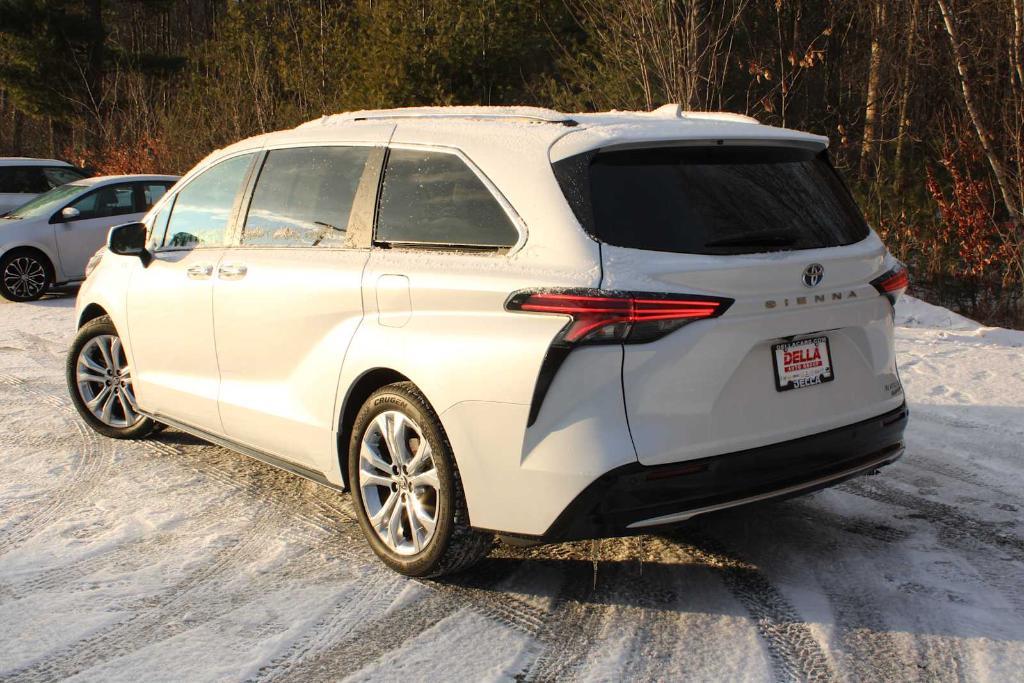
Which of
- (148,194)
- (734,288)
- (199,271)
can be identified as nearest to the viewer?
(734,288)

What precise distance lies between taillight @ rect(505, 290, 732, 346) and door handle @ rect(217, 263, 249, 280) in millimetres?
2101

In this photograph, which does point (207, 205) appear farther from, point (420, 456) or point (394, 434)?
point (420, 456)

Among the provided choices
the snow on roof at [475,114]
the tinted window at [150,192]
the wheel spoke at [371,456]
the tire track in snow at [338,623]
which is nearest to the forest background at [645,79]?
the tinted window at [150,192]

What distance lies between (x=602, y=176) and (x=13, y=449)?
446 centimetres

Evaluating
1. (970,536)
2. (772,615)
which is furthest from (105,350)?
(970,536)

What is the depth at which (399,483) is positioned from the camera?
4301 mm

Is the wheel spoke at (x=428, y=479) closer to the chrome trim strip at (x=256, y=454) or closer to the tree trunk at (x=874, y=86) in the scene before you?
the chrome trim strip at (x=256, y=454)

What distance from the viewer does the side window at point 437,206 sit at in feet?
13.1

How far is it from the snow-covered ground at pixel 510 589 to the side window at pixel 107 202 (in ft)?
30.8

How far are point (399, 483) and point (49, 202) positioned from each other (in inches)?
484

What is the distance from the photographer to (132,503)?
5348 millimetres

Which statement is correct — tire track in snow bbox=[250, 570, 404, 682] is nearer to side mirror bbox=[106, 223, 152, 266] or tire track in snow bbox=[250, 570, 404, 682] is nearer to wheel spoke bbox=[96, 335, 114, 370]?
side mirror bbox=[106, 223, 152, 266]

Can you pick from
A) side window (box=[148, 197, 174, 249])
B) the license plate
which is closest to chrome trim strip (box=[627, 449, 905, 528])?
the license plate

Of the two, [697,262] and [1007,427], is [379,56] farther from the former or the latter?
[697,262]
